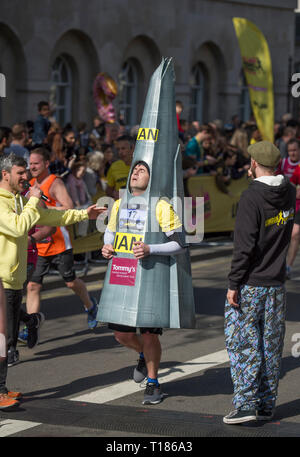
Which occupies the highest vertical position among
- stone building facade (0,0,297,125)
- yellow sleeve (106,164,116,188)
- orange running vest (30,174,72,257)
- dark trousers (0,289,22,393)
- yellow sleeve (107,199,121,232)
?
stone building facade (0,0,297,125)

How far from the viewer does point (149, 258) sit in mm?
7410

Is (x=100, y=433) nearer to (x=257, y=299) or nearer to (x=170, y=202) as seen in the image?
(x=257, y=299)

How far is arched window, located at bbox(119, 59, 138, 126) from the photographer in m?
28.6

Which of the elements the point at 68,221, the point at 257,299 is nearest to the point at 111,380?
the point at 68,221

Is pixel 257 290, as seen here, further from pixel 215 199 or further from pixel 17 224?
pixel 215 199

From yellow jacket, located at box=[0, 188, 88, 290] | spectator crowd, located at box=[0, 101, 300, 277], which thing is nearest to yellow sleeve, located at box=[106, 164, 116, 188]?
spectator crowd, located at box=[0, 101, 300, 277]

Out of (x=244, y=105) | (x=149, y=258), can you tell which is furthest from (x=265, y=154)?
(x=244, y=105)

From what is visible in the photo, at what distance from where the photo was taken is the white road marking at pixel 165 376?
24.7 ft

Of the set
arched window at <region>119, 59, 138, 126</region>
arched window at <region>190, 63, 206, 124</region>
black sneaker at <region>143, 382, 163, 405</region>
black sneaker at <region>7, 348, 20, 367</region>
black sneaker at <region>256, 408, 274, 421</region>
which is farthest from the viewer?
arched window at <region>190, 63, 206, 124</region>

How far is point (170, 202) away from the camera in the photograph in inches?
Result: 299

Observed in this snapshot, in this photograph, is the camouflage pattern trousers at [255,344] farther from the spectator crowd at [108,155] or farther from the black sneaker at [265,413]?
the spectator crowd at [108,155]

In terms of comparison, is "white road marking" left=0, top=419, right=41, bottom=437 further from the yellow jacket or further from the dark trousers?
the yellow jacket

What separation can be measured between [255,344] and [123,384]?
1.62m

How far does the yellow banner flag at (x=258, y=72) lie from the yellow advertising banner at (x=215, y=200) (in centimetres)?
117
